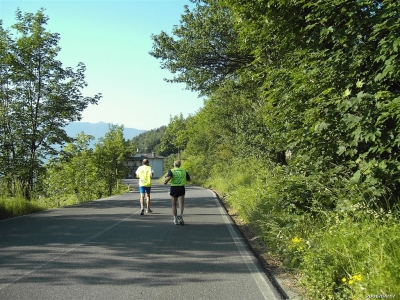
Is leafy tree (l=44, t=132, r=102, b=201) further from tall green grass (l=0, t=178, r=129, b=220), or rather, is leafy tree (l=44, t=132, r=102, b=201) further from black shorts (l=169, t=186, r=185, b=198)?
black shorts (l=169, t=186, r=185, b=198)

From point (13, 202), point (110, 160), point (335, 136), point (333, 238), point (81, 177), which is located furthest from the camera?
point (81, 177)

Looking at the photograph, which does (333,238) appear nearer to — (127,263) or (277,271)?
(277,271)

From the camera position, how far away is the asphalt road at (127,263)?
16.0ft

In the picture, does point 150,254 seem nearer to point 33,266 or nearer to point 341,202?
point 33,266

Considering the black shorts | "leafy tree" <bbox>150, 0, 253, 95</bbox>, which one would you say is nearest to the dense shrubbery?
the black shorts

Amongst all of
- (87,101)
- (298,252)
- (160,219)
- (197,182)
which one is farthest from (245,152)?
(197,182)

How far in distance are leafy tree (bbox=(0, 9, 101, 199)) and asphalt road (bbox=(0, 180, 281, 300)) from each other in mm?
7943

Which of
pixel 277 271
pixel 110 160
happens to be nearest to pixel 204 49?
pixel 277 271

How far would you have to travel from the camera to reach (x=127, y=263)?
6.23 meters

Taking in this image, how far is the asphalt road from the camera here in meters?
4.89

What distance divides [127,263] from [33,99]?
1472 centimetres

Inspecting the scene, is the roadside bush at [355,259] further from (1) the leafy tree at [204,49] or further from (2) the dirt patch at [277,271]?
(1) the leafy tree at [204,49]

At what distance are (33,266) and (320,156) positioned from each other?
199 inches

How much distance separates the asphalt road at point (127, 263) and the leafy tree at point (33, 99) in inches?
313
